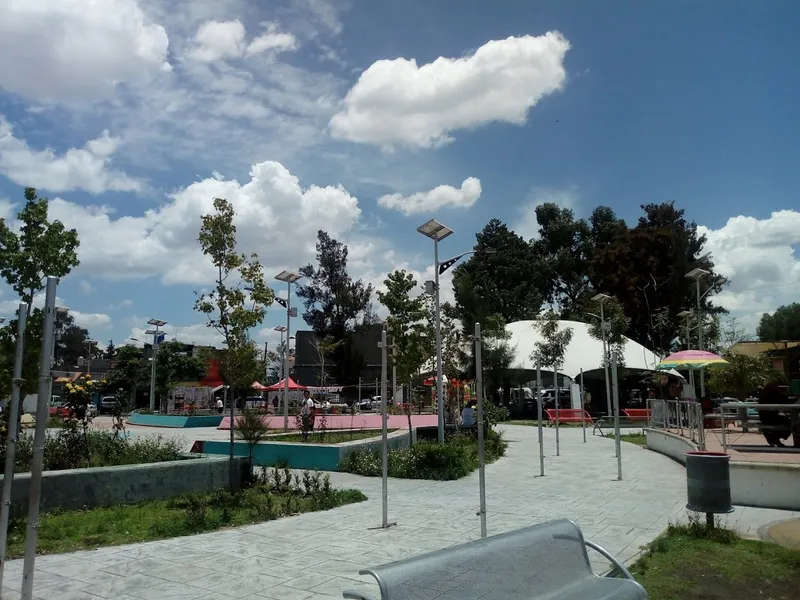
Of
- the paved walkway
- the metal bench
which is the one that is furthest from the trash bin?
the metal bench

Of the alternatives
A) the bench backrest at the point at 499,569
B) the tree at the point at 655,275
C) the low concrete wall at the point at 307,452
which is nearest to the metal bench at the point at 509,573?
the bench backrest at the point at 499,569

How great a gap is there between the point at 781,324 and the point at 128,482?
78744 millimetres

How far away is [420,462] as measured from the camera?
14.2 m

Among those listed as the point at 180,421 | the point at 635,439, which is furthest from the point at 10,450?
the point at 180,421

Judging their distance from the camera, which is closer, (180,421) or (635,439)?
(635,439)

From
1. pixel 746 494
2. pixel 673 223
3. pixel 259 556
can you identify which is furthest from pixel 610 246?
pixel 259 556

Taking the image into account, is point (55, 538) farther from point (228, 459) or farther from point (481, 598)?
point (481, 598)

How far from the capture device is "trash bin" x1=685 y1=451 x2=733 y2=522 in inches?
298

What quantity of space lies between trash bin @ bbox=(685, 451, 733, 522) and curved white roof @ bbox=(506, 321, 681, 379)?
117 feet

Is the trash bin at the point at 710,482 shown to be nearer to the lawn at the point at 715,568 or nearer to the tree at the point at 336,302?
the lawn at the point at 715,568

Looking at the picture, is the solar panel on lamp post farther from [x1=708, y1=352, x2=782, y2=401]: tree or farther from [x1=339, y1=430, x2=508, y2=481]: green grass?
[x1=708, y1=352, x2=782, y2=401]: tree

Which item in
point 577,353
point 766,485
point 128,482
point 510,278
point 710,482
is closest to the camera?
point 710,482

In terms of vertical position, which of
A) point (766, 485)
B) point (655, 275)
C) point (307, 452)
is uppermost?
point (655, 275)

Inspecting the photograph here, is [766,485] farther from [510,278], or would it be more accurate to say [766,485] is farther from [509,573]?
[510,278]
